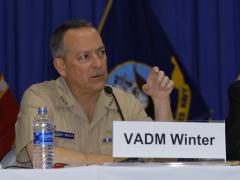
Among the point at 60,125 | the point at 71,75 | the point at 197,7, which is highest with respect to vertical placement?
the point at 197,7

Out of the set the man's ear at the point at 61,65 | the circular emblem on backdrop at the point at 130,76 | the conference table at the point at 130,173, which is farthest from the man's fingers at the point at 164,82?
the circular emblem on backdrop at the point at 130,76

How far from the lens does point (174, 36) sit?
4.15 metres

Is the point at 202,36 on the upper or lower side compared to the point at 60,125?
upper

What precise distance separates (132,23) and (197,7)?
0.50m

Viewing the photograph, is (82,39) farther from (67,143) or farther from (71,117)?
(67,143)

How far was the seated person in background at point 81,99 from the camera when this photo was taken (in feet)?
8.31

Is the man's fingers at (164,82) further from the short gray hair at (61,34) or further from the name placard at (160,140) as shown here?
the name placard at (160,140)

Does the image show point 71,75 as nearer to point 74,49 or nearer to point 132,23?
point 74,49

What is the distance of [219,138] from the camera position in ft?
6.16

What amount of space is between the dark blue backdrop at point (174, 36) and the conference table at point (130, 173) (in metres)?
2.35

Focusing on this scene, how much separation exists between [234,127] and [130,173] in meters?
0.98

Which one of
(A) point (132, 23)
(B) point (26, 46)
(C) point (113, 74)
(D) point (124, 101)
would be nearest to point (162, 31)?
(A) point (132, 23)

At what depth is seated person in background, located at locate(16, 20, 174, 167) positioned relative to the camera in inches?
99.7

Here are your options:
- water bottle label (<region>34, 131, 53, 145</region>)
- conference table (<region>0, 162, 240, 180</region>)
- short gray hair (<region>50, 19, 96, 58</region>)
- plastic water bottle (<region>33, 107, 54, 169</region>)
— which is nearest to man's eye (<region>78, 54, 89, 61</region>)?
short gray hair (<region>50, 19, 96, 58</region>)
